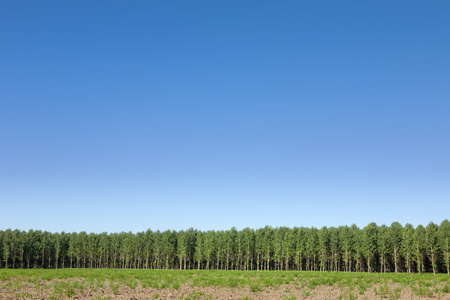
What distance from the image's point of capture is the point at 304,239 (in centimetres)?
10525

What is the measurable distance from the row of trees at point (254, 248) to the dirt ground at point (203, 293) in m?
66.2

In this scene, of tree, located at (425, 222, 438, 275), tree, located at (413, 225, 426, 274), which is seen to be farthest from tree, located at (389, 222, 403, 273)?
tree, located at (425, 222, 438, 275)

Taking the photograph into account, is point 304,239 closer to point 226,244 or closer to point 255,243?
point 255,243

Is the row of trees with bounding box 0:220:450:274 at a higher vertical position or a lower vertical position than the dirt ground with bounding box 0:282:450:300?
lower

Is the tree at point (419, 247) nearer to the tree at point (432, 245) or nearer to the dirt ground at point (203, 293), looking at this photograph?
the tree at point (432, 245)

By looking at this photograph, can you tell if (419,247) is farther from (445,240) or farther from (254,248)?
(254,248)

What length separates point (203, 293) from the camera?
27578 mm

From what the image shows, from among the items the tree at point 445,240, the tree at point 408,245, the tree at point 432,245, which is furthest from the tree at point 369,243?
the tree at point 445,240

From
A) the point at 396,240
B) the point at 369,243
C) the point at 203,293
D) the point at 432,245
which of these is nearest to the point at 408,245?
the point at 396,240

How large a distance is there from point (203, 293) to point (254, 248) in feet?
294

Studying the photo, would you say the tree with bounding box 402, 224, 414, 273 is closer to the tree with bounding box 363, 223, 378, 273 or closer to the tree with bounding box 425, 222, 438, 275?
the tree with bounding box 425, 222, 438, 275

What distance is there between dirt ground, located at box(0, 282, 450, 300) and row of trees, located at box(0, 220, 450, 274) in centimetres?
6616

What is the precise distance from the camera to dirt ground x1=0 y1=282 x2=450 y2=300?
25.3 meters

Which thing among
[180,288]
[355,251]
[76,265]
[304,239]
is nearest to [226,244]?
[304,239]
